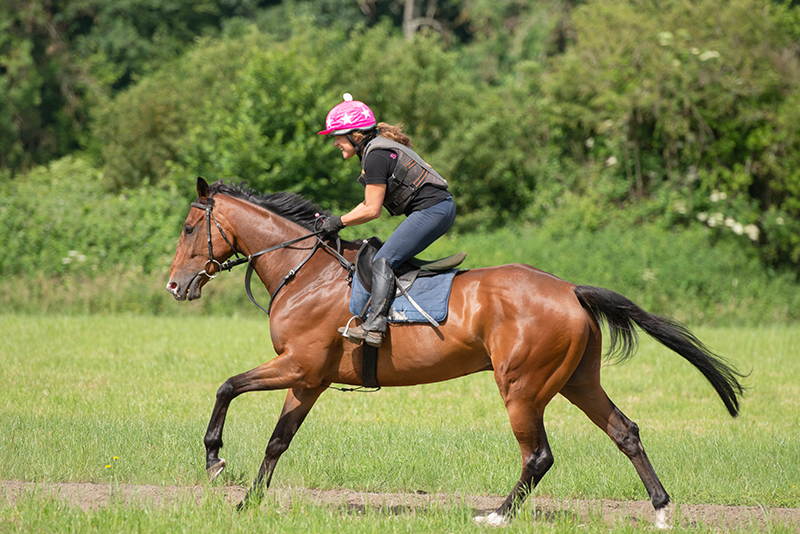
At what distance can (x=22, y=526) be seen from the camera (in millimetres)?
4793

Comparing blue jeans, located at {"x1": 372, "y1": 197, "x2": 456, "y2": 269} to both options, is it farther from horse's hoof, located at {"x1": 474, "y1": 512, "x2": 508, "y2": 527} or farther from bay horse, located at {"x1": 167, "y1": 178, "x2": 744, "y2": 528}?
horse's hoof, located at {"x1": 474, "y1": 512, "x2": 508, "y2": 527}

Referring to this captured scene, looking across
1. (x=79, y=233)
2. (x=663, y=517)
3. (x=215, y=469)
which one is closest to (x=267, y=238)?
(x=215, y=469)

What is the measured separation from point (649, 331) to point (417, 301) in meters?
1.82

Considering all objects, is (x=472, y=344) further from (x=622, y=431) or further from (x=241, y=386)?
(x=241, y=386)

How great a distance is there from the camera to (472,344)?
5.62 metres

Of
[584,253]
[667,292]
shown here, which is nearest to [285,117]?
[584,253]

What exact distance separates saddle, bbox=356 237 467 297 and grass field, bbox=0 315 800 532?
1636 mm

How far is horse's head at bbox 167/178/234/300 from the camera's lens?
20.0 feet

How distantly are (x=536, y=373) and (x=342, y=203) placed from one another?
18.0 meters

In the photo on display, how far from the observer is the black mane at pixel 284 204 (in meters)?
6.27

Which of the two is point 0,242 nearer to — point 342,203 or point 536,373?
point 342,203

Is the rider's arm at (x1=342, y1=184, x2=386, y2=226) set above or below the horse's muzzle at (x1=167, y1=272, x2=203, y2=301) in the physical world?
above

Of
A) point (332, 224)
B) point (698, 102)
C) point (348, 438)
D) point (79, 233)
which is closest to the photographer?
point (332, 224)

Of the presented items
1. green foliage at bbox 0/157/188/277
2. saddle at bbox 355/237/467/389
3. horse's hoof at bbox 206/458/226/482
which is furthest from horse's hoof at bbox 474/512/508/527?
green foliage at bbox 0/157/188/277
